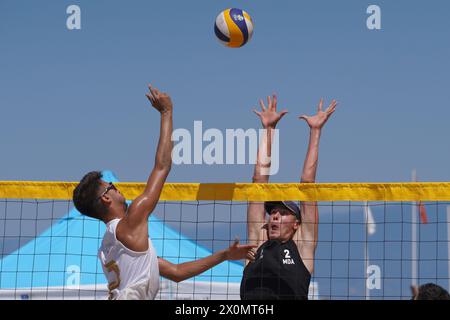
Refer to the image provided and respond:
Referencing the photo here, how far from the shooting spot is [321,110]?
7.73 metres

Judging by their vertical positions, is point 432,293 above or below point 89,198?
below

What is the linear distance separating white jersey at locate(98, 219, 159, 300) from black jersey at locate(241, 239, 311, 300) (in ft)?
4.70

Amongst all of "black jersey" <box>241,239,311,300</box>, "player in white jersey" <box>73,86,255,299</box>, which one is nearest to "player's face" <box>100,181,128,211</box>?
"player in white jersey" <box>73,86,255,299</box>

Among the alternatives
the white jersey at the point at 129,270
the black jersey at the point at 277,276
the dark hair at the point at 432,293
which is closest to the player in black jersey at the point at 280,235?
the black jersey at the point at 277,276

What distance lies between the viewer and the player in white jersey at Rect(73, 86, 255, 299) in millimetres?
5355

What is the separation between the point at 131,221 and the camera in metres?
5.32

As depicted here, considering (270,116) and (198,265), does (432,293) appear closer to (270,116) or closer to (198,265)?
(198,265)

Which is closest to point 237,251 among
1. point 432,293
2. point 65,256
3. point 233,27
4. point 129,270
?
point 129,270

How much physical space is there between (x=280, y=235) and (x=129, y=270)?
1.88m

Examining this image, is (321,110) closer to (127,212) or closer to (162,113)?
(162,113)

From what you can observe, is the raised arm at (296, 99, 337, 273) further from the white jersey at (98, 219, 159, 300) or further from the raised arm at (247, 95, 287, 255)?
the white jersey at (98, 219, 159, 300)

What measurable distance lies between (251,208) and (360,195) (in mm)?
977

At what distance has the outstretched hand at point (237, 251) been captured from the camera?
6.03m
